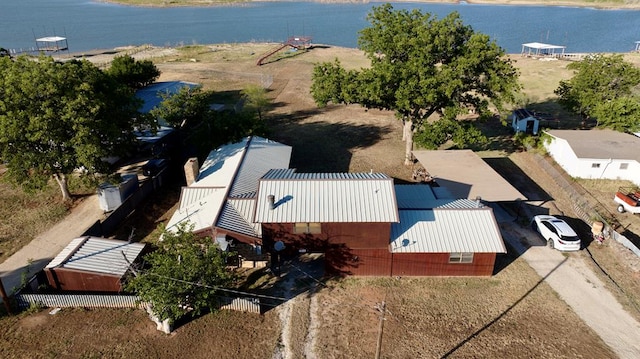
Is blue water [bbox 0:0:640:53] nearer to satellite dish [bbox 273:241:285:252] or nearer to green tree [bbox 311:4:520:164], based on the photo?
green tree [bbox 311:4:520:164]

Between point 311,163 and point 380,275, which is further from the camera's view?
point 311,163

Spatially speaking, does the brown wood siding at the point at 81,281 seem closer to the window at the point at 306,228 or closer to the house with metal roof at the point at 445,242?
the window at the point at 306,228

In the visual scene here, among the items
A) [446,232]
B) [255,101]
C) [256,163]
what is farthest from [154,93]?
[446,232]

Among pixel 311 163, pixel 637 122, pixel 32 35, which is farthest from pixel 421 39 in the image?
pixel 32 35

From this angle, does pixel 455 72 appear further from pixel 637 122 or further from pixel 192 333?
pixel 192 333

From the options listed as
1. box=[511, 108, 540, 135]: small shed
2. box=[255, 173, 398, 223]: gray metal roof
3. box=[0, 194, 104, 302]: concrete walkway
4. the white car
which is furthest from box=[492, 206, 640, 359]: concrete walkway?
box=[0, 194, 104, 302]: concrete walkway

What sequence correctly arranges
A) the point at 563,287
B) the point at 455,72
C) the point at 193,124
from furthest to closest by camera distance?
the point at 193,124 < the point at 455,72 < the point at 563,287

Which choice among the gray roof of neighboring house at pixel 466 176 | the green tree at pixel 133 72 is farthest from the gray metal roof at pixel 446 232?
the green tree at pixel 133 72
